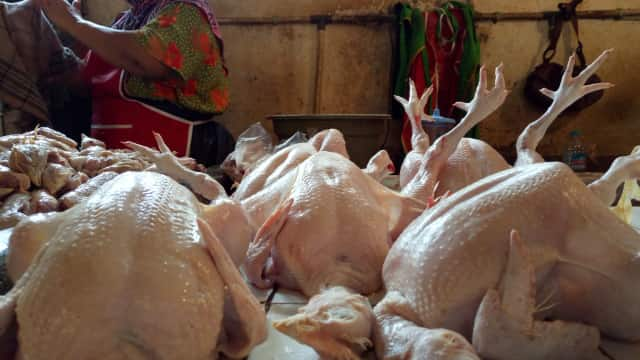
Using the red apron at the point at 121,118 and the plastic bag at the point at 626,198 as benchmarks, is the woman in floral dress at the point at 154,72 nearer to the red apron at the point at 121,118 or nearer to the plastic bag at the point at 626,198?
the red apron at the point at 121,118

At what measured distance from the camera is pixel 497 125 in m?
3.87

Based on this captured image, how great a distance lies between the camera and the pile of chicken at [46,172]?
4.39 ft

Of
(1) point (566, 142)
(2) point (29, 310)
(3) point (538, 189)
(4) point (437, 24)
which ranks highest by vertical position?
(4) point (437, 24)

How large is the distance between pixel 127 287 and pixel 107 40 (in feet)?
6.62

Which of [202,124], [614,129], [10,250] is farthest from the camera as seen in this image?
[614,129]

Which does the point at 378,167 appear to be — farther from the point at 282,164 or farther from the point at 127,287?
the point at 127,287

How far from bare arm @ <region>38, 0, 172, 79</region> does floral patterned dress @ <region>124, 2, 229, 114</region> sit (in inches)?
2.4

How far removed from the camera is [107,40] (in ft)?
7.25

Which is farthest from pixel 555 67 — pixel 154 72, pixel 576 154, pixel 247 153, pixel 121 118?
pixel 121 118

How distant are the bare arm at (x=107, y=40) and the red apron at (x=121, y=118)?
0.51 feet

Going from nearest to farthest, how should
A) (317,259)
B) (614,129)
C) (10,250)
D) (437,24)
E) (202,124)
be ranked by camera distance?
(10,250), (317,259), (202,124), (437,24), (614,129)

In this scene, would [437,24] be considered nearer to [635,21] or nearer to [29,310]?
[635,21]

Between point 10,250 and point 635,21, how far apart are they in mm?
4549

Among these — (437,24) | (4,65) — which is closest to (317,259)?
(4,65)
